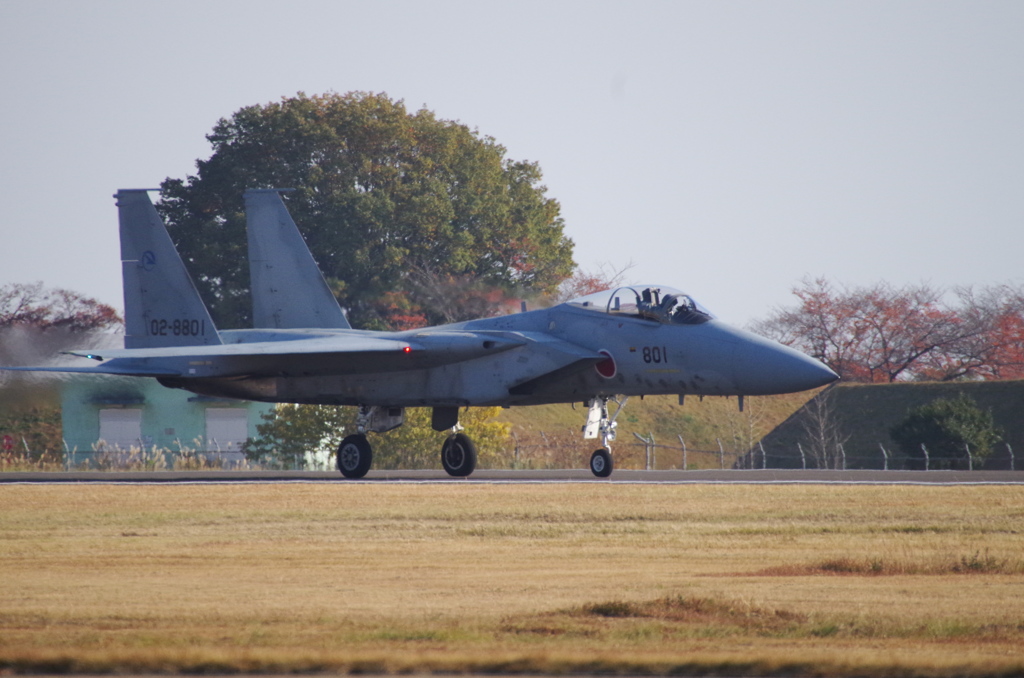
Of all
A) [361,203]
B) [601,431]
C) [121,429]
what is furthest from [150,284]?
[361,203]

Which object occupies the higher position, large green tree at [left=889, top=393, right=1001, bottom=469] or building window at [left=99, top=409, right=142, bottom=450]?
building window at [left=99, top=409, right=142, bottom=450]

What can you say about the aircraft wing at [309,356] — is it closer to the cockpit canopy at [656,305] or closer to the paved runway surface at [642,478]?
the cockpit canopy at [656,305]

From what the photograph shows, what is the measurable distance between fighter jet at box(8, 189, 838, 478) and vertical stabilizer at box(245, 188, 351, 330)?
30mm

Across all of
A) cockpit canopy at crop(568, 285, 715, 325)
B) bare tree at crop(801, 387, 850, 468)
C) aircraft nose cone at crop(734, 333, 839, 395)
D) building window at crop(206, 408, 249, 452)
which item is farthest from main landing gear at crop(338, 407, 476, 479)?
bare tree at crop(801, 387, 850, 468)

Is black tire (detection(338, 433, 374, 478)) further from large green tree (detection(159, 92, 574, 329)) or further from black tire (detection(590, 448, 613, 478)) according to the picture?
large green tree (detection(159, 92, 574, 329))

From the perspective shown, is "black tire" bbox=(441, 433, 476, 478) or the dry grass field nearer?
the dry grass field

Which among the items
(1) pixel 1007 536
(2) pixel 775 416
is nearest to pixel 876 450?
(2) pixel 775 416

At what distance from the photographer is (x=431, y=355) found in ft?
75.7

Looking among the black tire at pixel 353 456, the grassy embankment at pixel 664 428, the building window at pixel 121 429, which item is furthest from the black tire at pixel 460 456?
the grassy embankment at pixel 664 428

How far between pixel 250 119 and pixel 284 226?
1259 inches

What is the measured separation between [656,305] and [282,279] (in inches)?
348

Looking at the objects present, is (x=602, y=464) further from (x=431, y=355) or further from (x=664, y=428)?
(x=664, y=428)

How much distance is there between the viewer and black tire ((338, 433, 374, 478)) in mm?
24422

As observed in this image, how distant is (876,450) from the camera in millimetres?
36438
